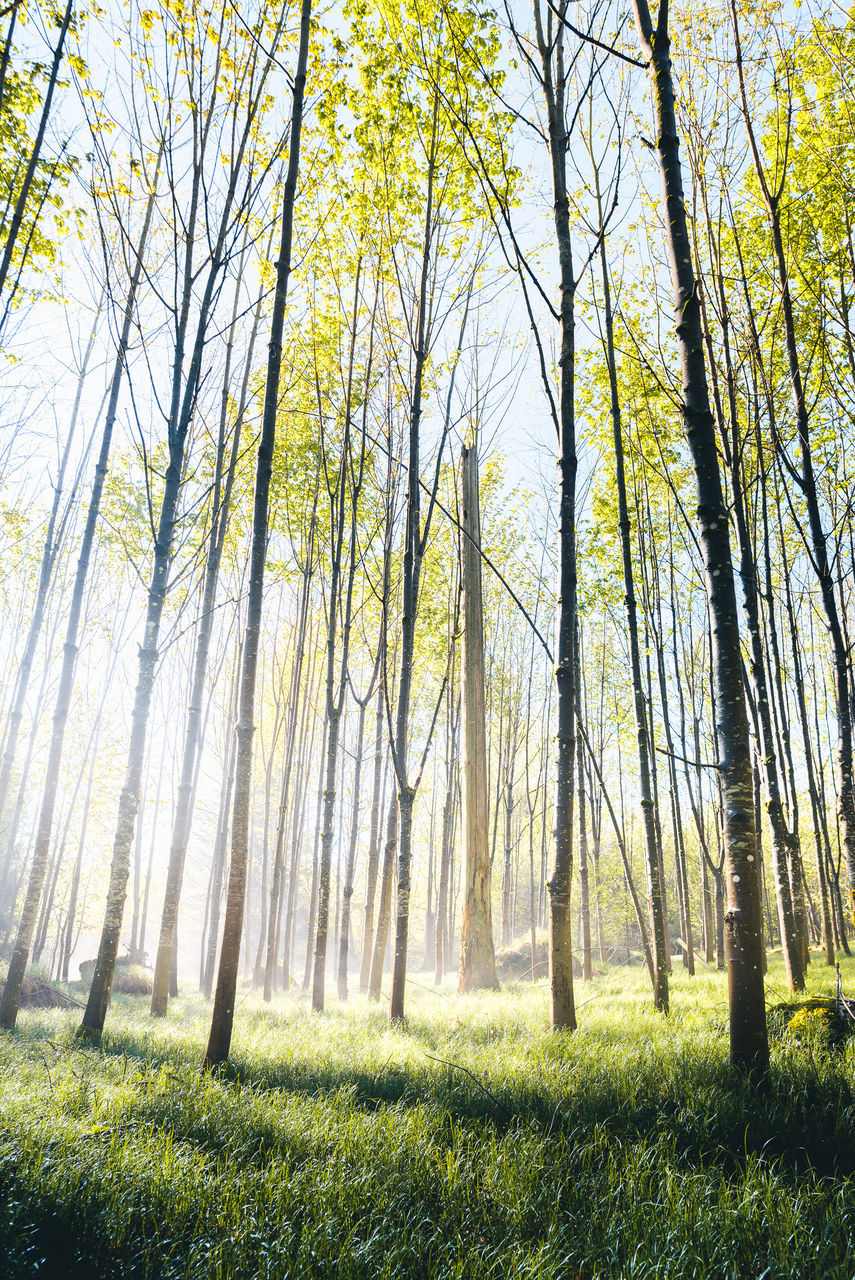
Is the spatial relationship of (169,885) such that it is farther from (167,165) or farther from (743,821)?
(167,165)

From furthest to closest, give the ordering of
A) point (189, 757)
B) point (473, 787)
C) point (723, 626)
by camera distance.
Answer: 1. point (473, 787)
2. point (189, 757)
3. point (723, 626)

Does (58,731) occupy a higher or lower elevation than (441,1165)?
higher

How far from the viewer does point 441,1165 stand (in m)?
2.27

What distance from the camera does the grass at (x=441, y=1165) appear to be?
1.77 meters

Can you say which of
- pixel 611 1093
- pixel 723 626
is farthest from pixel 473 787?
pixel 723 626

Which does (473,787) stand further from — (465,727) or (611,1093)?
(611,1093)

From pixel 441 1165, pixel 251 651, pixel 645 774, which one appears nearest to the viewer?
pixel 441 1165

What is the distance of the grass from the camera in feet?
5.79

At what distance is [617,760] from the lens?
16.6 meters

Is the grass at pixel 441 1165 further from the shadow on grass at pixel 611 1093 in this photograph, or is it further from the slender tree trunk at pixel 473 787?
the slender tree trunk at pixel 473 787

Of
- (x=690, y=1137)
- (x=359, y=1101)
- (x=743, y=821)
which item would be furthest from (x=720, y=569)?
(x=359, y=1101)

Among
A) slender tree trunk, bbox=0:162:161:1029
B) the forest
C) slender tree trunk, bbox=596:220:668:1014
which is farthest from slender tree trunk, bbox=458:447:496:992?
slender tree trunk, bbox=0:162:161:1029

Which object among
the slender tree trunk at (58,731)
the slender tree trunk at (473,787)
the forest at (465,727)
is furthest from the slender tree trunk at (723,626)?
the slender tree trunk at (473,787)

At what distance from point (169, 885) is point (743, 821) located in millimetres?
6422
